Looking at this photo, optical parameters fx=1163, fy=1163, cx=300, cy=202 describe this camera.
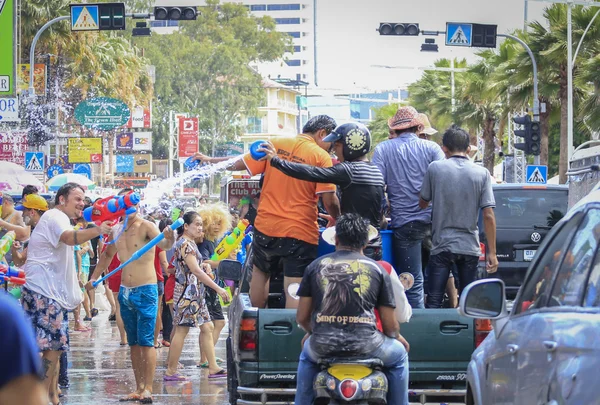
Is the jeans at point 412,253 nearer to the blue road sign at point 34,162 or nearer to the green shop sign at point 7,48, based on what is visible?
the green shop sign at point 7,48

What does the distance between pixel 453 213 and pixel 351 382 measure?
9.29ft

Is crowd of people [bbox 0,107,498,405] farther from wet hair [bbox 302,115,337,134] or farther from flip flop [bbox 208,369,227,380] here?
flip flop [bbox 208,369,227,380]

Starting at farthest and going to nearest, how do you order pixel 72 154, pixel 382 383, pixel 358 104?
pixel 358 104, pixel 72 154, pixel 382 383

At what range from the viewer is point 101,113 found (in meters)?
41.7

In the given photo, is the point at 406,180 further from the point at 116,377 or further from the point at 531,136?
the point at 531,136

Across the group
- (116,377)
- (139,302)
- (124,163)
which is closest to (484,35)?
(116,377)

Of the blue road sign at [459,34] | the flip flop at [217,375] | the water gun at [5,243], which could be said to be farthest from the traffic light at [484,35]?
the water gun at [5,243]

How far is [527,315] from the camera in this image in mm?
4648

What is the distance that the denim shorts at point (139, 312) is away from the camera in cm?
1026

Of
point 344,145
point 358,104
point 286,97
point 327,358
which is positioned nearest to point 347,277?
point 327,358

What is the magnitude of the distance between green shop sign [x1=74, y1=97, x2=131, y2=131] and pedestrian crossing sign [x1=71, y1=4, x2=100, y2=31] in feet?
53.1

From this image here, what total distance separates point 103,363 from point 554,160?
48101 mm

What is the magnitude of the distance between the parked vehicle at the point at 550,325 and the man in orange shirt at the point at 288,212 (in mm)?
2829

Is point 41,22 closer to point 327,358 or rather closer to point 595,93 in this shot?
point 595,93
